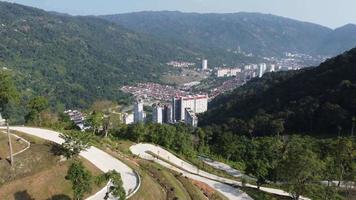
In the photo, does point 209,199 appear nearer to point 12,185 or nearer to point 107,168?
point 107,168

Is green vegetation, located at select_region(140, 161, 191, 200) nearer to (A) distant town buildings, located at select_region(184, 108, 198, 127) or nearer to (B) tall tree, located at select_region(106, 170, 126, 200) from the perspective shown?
(B) tall tree, located at select_region(106, 170, 126, 200)

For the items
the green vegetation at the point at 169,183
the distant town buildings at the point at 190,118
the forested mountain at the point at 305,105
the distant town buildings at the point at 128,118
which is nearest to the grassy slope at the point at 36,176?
the green vegetation at the point at 169,183

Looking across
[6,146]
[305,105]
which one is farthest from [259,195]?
[305,105]

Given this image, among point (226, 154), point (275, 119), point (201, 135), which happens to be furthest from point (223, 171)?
point (275, 119)

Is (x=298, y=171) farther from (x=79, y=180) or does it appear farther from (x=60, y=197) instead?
(x=60, y=197)

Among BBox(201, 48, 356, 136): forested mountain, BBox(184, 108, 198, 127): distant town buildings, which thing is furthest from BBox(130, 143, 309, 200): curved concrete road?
BBox(184, 108, 198, 127): distant town buildings

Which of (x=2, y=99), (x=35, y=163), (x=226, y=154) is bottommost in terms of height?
(x=226, y=154)
